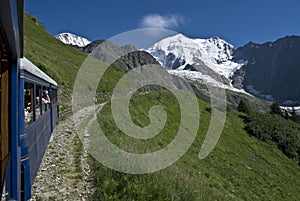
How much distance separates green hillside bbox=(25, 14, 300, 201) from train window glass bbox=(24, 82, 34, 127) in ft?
8.43

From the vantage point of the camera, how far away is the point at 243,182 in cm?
2170

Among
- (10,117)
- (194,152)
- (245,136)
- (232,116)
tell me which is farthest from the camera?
(232,116)

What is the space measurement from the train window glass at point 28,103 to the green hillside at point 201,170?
257 cm

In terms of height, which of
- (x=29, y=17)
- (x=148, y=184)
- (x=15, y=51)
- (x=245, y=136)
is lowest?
(x=245, y=136)

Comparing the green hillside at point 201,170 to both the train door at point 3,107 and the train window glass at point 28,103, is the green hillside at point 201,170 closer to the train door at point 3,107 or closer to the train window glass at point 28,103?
the train window glass at point 28,103

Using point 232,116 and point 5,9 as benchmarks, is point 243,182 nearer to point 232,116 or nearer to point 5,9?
point 5,9

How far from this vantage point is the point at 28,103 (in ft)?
22.5

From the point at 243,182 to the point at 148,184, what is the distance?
628 inches

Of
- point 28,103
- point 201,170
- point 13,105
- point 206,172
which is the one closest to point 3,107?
point 13,105

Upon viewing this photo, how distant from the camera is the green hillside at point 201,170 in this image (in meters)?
7.81

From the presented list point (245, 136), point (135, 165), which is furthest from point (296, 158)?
point (135, 165)

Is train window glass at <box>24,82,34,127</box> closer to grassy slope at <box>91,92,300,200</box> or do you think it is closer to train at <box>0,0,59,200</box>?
train at <box>0,0,59,200</box>

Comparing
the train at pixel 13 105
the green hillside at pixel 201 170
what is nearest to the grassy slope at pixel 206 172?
the green hillside at pixel 201 170

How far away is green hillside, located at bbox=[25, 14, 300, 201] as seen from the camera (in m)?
7.81
